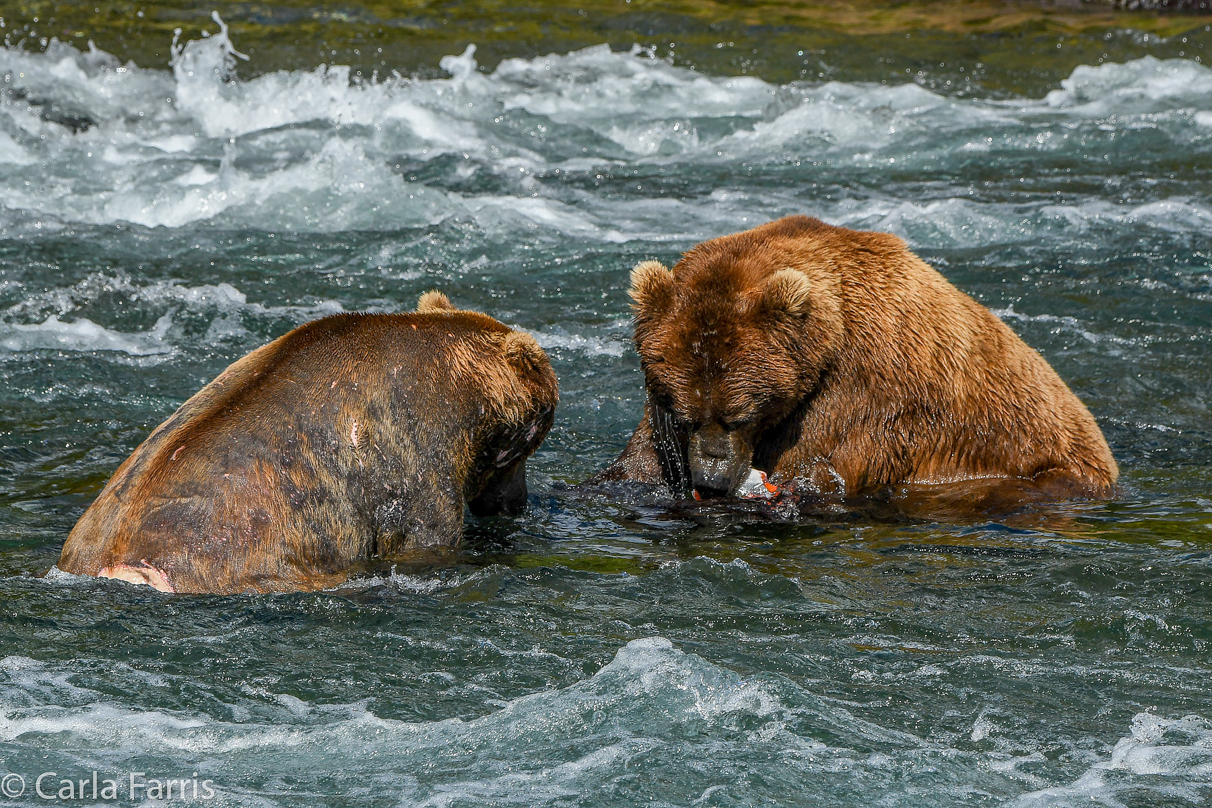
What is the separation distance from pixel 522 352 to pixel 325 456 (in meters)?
0.92

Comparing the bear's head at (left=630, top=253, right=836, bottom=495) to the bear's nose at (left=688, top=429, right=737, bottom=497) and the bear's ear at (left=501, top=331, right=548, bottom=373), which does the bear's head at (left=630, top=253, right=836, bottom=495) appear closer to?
the bear's nose at (left=688, top=429, right=737, bottom=497)

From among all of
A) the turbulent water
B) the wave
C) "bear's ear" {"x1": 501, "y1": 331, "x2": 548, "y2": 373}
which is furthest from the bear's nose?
the wave

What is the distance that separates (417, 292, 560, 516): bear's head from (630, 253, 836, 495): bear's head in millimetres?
493

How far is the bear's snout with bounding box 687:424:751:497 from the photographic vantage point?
19.2ft

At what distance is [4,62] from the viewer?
16.9 m

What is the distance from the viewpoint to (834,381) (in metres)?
6.00

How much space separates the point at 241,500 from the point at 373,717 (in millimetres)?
1090

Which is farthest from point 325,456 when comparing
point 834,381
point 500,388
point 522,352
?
point 834,381

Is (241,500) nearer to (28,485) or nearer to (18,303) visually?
(28,485)

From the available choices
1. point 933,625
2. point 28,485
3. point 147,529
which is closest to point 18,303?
point 28,485

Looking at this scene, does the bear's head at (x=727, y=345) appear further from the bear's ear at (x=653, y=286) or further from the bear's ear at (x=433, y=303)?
the bear's ear at (x=433, y=303)

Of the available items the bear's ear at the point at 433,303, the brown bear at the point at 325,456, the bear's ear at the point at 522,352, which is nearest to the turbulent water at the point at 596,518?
the brown bear at the point at 325,456

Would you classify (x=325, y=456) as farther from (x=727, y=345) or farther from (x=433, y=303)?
(x=727, y=345)

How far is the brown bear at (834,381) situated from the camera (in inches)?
226
